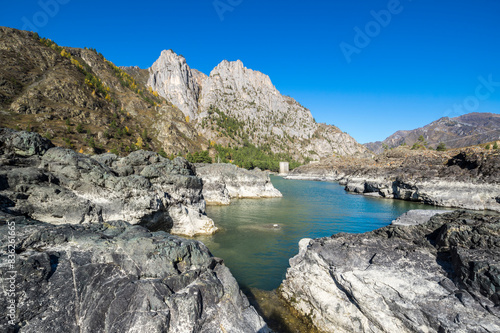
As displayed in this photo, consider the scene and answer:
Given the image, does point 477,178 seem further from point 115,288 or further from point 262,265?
point 115,288

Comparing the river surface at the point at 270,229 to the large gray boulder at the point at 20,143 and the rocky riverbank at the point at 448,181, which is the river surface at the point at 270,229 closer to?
the rocky riverbank at the point at 448,181

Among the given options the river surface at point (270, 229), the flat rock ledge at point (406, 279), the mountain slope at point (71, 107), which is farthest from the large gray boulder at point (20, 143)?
the mountain slope at point (71, 107)

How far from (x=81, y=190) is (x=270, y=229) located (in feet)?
58.2

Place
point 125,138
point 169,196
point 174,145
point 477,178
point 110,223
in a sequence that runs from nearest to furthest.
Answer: point 110,223 → point 169,196 → point 477,178 → point 125,138 → point 174,145

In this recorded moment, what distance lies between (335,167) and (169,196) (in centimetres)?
11493

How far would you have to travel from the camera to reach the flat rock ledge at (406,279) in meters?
6.95

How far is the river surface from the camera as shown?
16.1 meters

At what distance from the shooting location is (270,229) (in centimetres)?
2603

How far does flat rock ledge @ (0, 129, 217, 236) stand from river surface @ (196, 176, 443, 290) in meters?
3.83

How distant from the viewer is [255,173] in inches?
2030

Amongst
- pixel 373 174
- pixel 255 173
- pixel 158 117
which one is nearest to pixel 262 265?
pixel 255 173

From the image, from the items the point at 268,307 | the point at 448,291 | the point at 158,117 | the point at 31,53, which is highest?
the point at 31,53

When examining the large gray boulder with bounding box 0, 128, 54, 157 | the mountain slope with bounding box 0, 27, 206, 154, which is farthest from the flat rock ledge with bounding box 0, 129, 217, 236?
the mountain slope with bounding box 0, 27, 206, 154

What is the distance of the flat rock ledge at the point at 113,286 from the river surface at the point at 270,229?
249 inches
